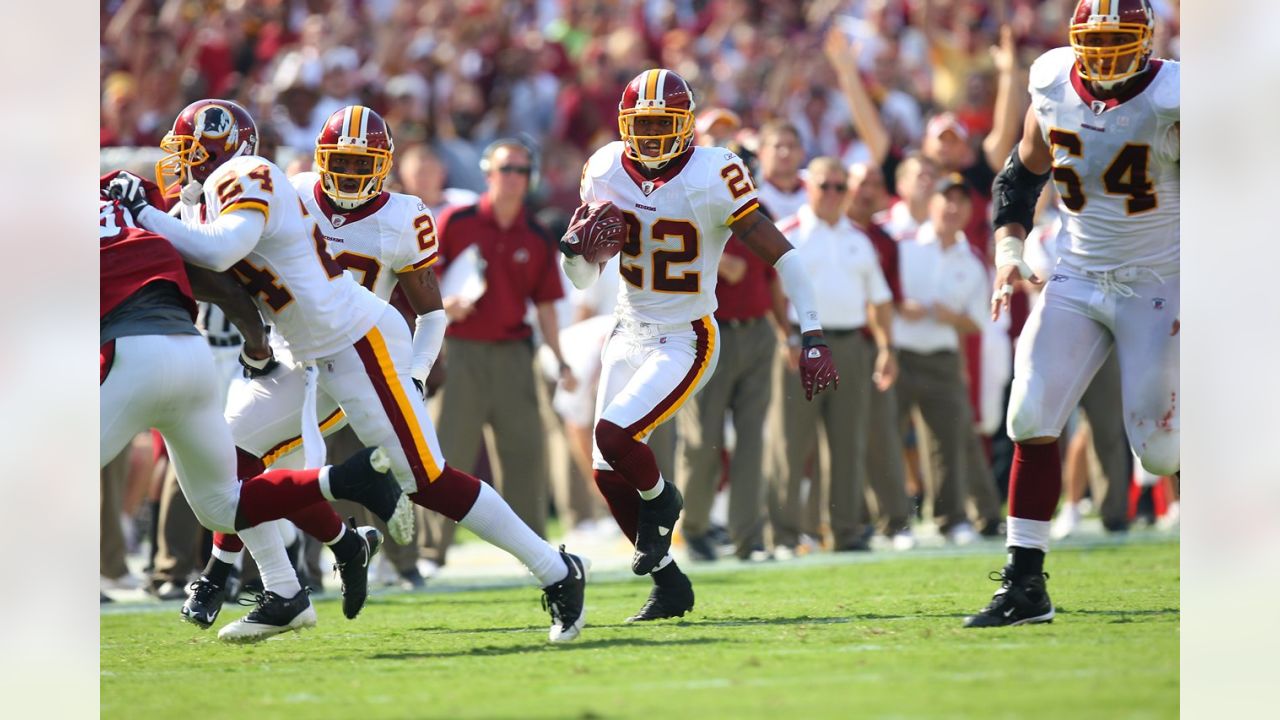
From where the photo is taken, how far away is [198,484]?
199 inches

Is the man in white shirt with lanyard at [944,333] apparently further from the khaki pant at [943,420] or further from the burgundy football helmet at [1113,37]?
the burgundy football helmet at [1113,37]

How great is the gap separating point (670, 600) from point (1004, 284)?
5.09 feet

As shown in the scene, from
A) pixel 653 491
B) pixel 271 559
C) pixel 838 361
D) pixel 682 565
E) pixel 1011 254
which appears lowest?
pixel 682 565

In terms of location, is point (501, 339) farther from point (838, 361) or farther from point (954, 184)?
point (954, 184)

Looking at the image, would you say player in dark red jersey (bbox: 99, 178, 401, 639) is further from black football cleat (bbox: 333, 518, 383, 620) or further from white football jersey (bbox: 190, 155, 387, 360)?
black football cleat (bbox: 333, 518, 383, 620)

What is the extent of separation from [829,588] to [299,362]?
2391 millimetres

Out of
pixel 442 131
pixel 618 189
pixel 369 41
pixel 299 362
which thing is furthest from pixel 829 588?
pixel 369 41

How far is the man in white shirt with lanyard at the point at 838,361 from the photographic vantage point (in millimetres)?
8203

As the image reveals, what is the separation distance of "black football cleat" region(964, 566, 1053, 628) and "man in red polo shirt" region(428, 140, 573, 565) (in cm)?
306

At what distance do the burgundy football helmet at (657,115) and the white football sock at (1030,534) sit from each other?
1.69 metres

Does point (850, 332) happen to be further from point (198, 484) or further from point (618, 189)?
point (198, 484)

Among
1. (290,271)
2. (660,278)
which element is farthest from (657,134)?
(290,271)

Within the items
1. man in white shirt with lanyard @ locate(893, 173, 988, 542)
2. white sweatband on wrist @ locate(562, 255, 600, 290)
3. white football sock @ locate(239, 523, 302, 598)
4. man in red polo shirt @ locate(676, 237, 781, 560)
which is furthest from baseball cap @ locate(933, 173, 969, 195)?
white football sock @ locate(239, 523, 302, 598)

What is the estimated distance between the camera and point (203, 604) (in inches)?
220
